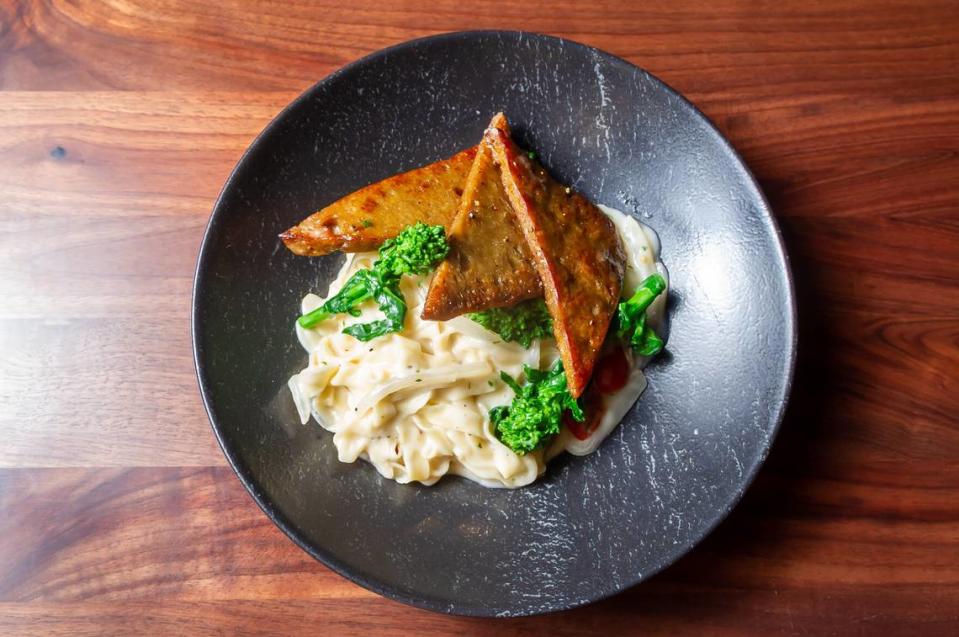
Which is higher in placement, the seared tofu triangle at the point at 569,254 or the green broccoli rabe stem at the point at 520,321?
the seared tofu triangle at the point at 569,254

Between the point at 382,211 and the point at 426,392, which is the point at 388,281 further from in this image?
the point at 426,392

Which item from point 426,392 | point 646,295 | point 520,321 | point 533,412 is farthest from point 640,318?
point 426,392

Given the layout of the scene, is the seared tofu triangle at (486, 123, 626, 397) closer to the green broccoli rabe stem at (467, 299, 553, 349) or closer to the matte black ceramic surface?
the green broccoli rabe stem at (467, 299, 553, 349)

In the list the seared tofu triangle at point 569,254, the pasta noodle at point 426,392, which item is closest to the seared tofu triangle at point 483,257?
the seared tofu triangle at point 569,254

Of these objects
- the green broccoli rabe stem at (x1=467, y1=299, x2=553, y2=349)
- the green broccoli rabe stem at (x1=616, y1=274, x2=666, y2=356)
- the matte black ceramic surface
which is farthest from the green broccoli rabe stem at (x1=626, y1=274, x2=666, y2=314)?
the green broccoli rabe stem at (x1=467, y1=299, x2=553, y2=349)

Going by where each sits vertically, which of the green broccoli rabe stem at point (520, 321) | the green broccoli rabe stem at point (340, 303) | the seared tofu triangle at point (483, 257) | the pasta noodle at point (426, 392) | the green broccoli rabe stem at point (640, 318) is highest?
the seared tofu triangle at point (483, 257)

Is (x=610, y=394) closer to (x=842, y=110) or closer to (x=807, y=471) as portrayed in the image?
(x=807, y=471)

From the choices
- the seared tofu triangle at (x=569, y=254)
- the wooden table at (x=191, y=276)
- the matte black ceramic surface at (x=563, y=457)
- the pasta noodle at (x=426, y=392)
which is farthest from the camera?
the wooden table at (x=191, y=276)

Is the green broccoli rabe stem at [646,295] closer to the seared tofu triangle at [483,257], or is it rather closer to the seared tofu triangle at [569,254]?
the seared tofu triangle at [569,254]
